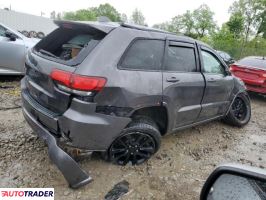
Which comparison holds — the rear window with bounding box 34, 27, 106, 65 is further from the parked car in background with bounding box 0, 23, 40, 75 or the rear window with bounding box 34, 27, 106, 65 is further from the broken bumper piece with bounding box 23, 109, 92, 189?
the parked car in background with bounding box 0, 23, 40, 75

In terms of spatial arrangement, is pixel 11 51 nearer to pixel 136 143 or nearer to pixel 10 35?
pixel 10 35

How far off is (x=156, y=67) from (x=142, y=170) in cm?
133

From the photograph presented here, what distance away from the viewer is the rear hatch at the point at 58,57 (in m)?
3.06

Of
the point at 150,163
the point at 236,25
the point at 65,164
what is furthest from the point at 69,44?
→ the point at 236,25

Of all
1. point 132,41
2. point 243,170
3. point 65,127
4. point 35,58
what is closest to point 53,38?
point 35,58

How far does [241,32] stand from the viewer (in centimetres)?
4125

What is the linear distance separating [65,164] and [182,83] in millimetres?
1846

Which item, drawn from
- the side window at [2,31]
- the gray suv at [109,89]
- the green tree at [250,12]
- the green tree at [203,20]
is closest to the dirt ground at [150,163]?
the gray suv at [109,89]

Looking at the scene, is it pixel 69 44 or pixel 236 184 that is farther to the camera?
pixel 69 44

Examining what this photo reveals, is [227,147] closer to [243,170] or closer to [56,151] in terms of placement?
[56,151]

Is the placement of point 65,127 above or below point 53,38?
below

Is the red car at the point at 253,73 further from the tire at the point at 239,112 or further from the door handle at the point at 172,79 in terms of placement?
the door handle at the point at 172,79

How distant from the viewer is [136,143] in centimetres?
359

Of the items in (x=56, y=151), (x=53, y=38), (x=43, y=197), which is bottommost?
(x=43, y=197)
